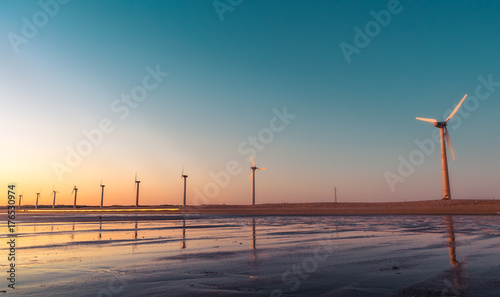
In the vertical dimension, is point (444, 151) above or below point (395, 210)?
above

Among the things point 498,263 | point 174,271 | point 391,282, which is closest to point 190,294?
point 174,271

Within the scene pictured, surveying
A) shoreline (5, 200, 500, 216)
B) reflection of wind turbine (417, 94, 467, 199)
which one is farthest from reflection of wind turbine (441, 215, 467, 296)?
reflection of wind turbine (417, 94, 467, 199)

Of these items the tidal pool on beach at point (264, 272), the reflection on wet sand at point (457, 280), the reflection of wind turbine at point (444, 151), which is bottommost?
the tidal pool on beach at point (264, 272)

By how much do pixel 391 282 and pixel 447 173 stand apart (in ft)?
279

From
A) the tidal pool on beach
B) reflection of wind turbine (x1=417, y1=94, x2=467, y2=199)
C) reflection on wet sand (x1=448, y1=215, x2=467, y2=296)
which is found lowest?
the tidal pool on beach

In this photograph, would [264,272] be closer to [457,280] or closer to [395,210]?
[457,280]

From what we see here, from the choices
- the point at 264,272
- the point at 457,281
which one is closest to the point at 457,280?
the point at 457,281

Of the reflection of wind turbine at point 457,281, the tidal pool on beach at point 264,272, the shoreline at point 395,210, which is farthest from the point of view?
the shoreline at point 395,210

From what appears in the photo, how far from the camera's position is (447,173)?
80.8 meters

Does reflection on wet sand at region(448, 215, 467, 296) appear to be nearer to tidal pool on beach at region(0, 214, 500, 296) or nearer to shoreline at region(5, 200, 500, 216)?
tidal pool on beach at region(0, 214, 500, 296)

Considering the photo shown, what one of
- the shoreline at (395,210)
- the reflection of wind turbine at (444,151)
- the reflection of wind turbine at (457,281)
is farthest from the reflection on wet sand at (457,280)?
the reflection of wind turbine at (444,151)

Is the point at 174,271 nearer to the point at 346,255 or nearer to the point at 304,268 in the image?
the point at 304,268

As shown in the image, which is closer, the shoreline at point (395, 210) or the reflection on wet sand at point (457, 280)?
the reflection on wet sand at point (457, 280)

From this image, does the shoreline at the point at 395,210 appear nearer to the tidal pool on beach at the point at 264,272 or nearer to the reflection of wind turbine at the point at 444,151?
the reflection of wind turbine at the point at 444,151
